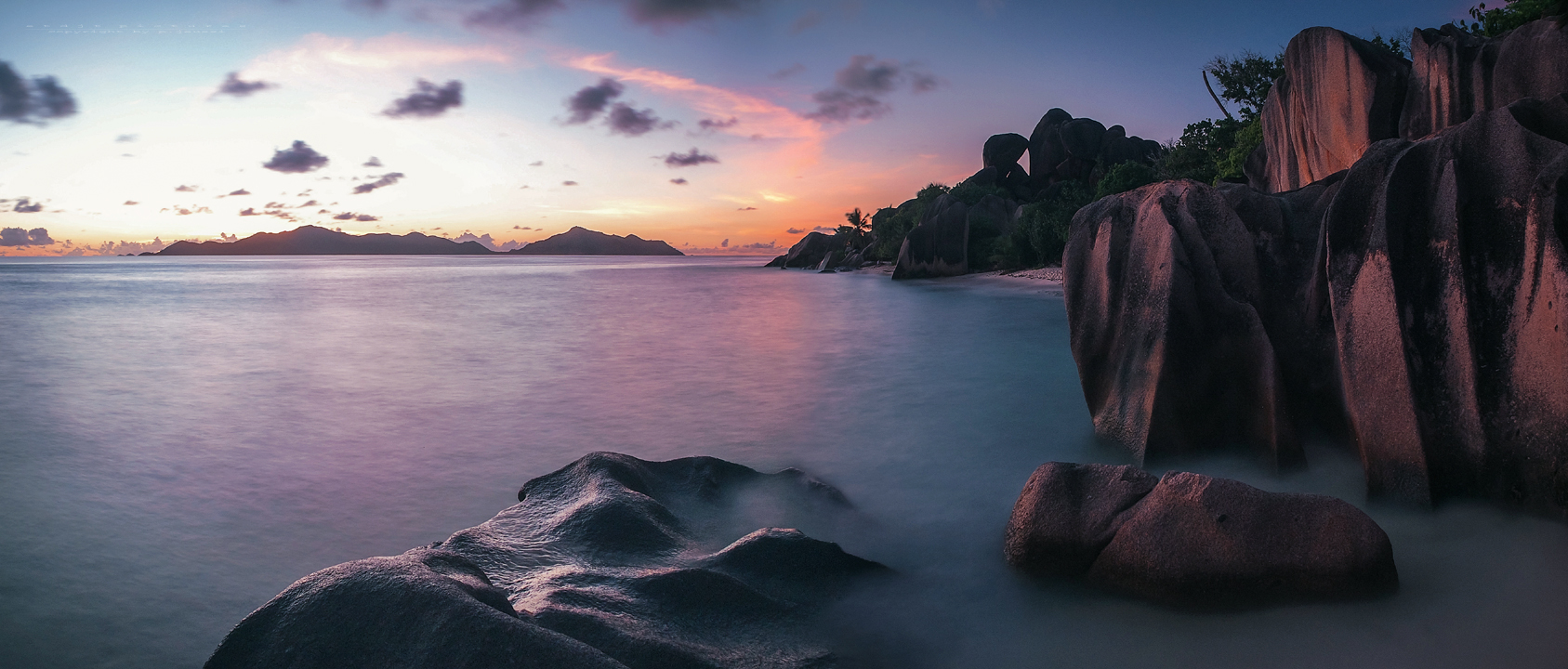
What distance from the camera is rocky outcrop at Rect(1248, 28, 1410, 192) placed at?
14.3 m

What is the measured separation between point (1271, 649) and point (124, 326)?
3072 centimetres

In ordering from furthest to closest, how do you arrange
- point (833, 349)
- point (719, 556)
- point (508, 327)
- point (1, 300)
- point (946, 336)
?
point (1, 300), point (508, 327), point (946, 336), point (833, 349), point (719, 556)

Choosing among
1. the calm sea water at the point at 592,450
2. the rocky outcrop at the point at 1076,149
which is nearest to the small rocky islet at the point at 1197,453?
the calm sea water at the point at 592,450

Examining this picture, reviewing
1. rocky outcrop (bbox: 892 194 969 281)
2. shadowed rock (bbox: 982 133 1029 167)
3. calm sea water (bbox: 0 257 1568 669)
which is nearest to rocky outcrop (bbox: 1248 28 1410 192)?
calm sea water (bbox: 0 257 1568 669)

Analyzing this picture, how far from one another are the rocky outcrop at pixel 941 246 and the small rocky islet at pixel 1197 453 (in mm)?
38148

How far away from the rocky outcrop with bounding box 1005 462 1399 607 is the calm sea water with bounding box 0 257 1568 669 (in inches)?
5.2

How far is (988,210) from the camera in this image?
51.1m

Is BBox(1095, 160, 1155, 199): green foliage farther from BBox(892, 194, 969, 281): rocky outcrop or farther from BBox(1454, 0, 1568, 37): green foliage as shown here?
BBox(1454, 0, 1568, 37): green foliage

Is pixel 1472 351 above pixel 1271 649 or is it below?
above

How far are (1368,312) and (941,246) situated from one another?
40.4m

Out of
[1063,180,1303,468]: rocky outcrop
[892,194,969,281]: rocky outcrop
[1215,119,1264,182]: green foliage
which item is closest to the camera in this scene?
[1063,180,1303,468]: rocky outcrop

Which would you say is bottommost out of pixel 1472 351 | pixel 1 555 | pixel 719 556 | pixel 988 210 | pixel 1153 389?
pixel 1 555

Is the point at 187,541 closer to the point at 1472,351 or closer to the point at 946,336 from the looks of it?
the point at 1472,351

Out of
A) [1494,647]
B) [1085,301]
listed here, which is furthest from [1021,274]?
[1494,647]
